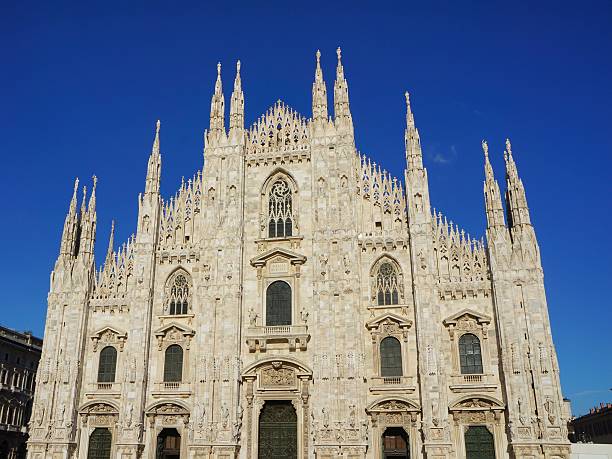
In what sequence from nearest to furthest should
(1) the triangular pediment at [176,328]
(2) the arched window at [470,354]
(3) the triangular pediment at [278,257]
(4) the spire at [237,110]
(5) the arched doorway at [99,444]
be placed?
(2) the arched window at [470,354]
(5) the arched doorway at [99,444]
(1) the triangular pediment at [176,328]
(3) the triangular pediment at [278,257]
(4) the spire at [237,110]

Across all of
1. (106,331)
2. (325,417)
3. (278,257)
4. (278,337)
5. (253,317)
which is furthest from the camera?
(106,331)

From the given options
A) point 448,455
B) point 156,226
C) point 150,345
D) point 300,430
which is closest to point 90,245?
point 156,226

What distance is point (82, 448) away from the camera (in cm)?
3216

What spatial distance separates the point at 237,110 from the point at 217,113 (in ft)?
A: 4.36

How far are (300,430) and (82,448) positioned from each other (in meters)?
11.8

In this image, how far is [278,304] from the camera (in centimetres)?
3291

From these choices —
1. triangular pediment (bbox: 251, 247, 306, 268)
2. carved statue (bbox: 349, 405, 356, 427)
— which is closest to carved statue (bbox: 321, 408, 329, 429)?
carved statue (bbox: 349, 405, 356, 427)

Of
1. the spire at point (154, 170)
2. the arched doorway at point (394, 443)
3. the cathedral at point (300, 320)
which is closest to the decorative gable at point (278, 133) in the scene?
the cathedral at point (300, 320)

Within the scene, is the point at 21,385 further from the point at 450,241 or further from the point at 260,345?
the point at 450,241

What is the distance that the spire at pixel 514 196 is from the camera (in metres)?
31.1

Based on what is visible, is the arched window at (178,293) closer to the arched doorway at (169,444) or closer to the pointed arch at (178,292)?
the pointed arch at (178,292)

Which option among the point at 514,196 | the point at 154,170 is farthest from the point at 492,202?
the point at 154,170

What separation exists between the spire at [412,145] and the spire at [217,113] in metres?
11.0

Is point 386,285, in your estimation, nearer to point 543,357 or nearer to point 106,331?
point 543,357
